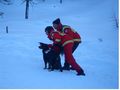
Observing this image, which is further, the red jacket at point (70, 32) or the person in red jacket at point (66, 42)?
the red jacket at point (70, 32)

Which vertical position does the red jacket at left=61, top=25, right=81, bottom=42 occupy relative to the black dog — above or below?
above

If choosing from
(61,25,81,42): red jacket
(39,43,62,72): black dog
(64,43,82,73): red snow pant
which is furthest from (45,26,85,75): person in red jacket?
(39,43,62,72): black dog

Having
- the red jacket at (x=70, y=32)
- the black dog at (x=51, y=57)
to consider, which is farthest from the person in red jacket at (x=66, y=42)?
the black dog at (x=51, y=57)

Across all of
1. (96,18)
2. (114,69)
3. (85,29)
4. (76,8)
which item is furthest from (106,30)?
(76,8)

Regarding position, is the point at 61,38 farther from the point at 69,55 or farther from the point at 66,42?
the point at 69,55

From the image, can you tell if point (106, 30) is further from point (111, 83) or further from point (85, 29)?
point (111, 83)

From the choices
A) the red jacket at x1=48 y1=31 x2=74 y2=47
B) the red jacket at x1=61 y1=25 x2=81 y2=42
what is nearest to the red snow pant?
the red jacket at x1=48 y1=31 x2=74 y2=47

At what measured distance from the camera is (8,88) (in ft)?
28.7

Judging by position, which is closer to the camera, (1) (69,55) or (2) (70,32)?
(1) (69,55)

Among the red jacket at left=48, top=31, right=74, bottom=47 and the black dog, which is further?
the black dog

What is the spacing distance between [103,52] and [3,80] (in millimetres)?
8093

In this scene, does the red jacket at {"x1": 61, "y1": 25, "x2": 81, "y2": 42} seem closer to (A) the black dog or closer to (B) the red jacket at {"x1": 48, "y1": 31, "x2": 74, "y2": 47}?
(B) the red jacket at {"x1": 48, "y1": 31, "x2": 74, "y2": 47}

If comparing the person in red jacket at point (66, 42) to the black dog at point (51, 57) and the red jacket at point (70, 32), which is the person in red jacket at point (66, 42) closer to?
the red jacket at point (70, 32)

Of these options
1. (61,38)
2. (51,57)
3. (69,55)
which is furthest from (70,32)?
(51,57)
